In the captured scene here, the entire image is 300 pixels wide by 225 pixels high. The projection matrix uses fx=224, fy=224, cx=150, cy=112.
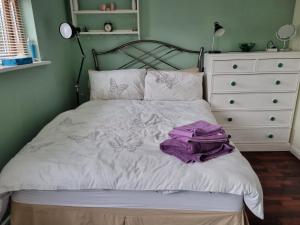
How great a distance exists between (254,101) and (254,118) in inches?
8.0

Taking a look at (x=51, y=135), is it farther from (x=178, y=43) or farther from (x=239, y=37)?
(x=239, y=37)

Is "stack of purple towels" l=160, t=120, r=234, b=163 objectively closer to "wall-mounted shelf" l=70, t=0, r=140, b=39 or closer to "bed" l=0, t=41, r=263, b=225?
"bed" l=0, t=41, r=263, b=225

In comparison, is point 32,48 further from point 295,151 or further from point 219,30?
point 295,151

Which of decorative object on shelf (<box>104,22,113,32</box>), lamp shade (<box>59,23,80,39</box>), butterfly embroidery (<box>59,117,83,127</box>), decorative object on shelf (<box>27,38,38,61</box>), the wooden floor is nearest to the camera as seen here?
the wooden floor

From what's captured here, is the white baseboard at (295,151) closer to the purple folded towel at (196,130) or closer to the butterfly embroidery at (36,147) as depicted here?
the purple folded towel at (196,130)

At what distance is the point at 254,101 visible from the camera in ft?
8.25

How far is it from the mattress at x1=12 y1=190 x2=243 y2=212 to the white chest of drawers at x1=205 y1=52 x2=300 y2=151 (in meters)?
1.47

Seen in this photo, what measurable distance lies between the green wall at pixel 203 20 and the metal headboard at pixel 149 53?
0.07 metres

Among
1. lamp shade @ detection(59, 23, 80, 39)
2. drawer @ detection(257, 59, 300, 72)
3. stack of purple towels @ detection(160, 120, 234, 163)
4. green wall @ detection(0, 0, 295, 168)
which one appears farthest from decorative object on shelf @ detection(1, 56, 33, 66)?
drawer @ detection(257, 59, 300, 72)

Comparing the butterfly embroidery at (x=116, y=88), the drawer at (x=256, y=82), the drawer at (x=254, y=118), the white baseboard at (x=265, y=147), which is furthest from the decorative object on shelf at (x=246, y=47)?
the butterfly embroidery at (x=116, y=88)

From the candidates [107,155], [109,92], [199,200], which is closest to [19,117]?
[107,155]

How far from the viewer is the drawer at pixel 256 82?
2.43m

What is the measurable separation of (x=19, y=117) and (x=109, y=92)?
41.6 inches

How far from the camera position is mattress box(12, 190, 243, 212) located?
1230 mm
